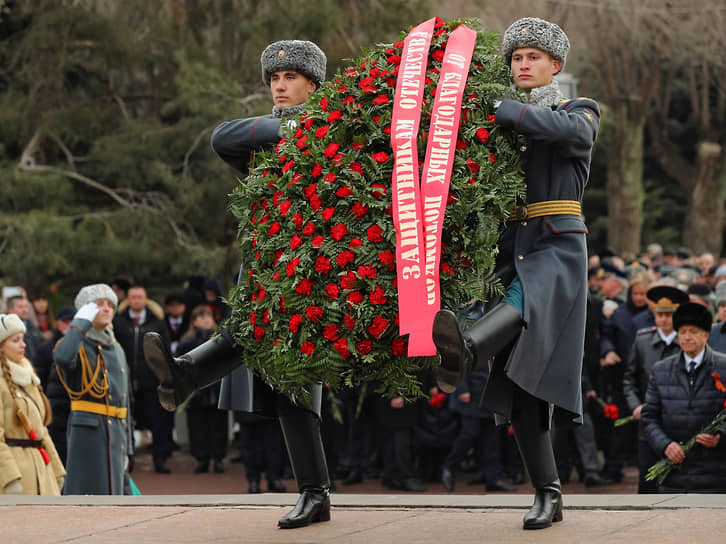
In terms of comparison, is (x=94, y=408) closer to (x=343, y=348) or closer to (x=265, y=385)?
(x=265, y=385)

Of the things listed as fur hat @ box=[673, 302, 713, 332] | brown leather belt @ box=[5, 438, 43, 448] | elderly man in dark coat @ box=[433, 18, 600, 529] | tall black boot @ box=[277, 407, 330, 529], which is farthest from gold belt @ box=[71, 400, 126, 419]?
elderly man in dark coat @ box=[433, 18, 600, 529]

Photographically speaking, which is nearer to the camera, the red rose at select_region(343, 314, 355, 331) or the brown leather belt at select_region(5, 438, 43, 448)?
the red rose at select_region(343, 314, 355, 331)

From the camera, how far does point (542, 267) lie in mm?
5387

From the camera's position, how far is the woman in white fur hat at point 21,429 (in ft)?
27.1

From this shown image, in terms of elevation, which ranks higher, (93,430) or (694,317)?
(694,317)

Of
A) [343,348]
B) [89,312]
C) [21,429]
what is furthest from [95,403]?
[343,348]

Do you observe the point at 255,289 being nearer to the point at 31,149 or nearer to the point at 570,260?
the point at 570,260

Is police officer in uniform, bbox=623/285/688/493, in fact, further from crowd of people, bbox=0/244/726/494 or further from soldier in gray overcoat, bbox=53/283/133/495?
soldier in gray overcoat, bbox=53/283/133/495

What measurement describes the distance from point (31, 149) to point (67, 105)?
0.75 metres

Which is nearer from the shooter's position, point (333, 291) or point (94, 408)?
point (333, 291)

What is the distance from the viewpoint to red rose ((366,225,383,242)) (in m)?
5.15

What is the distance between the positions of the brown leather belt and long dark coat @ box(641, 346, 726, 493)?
3.96m

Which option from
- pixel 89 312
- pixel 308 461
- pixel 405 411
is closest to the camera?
pixel 308 461

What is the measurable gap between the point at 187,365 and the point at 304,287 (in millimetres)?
706
